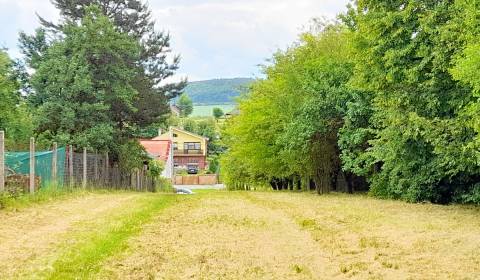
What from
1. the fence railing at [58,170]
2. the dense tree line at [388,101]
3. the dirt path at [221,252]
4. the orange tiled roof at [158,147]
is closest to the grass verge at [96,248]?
the dirt path at [221,252]

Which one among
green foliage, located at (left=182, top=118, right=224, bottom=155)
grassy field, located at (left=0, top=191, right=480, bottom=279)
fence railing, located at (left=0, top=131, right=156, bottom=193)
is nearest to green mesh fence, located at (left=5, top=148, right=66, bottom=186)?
fence railing, located at (left=0, top=131, right=156, bottom=193)

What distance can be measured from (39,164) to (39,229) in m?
8.81

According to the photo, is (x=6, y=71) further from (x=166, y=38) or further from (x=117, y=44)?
(x=166, y=38)

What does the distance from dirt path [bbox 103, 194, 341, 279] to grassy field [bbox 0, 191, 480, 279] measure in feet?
0.05

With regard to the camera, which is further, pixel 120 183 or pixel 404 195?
pixel 120 183

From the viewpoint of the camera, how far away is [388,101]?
1859cm

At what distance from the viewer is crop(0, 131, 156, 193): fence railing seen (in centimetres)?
1784

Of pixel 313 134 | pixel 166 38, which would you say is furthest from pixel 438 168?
pixel 166 38

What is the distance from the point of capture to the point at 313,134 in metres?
26.1

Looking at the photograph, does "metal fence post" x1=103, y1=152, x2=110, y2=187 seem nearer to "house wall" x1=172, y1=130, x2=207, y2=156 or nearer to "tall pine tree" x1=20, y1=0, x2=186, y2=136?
"tall pine tree" x1=20, y1=0, x2=186, y2=136

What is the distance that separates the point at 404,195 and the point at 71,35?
1780 centimetres

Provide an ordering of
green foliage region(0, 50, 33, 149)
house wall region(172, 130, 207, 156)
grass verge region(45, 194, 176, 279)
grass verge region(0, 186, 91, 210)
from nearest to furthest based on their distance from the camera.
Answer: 1. grass verge region(45, 194, 176, 279)
2. grass verge region(0, 186, 91, 210)
3. green foliage region(0, 50, 33, 149)
4. house wall region(172, 130, 207, 156)

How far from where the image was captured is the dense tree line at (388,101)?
1559cm

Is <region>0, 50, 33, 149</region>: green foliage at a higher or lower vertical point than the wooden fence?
higher
